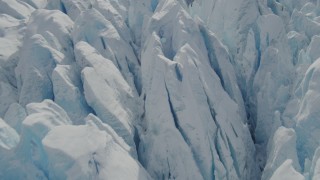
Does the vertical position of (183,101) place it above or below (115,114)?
above

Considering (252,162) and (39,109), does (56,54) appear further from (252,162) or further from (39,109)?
(252,162)

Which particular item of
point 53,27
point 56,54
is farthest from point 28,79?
point 53,27

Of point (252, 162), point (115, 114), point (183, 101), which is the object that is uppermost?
point (183, 101)

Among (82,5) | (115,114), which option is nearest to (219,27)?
(82,5)

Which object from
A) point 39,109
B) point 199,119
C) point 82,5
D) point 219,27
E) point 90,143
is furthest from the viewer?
point 82,5

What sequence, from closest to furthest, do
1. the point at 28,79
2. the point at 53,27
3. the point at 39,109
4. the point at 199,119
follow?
the point at 39,109 < the point at 199,119 < the point at 28,79 < the point at 53,27

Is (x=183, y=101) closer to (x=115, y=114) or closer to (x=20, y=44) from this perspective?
(x=115, y=114)

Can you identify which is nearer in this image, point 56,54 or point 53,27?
point 56,54
